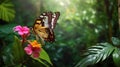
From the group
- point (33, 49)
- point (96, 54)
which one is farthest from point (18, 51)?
point (96, 54)

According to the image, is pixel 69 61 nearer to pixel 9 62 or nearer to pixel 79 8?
pixel 79 8

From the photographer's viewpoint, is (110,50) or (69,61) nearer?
(110,50)

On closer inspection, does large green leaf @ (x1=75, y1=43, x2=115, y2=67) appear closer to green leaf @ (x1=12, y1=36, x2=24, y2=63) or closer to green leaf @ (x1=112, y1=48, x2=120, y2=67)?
green leaf @ (x1=112, y1=48, x2=120, y2=67)

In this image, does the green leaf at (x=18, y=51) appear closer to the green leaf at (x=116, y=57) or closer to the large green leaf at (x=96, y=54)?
the large green leaf at (x=96, y=54)

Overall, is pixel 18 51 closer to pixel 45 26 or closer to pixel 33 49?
pixel 33 49

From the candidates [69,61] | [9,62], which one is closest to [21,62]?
[9,62]

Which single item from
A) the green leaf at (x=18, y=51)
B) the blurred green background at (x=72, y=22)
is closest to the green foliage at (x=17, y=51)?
the green leaf at (x=18, y=51)

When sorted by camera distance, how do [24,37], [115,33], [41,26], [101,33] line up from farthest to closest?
1. [101,33]
2. [115,33]
3. [41,26]
4. [24,37]
